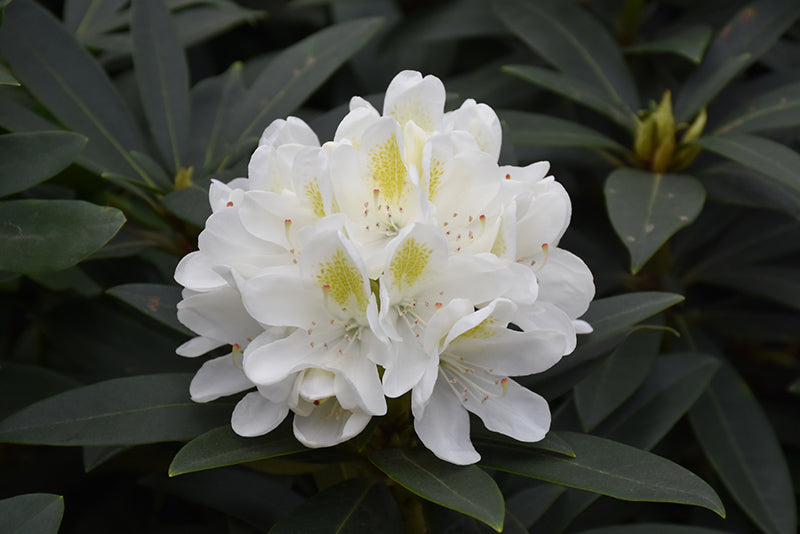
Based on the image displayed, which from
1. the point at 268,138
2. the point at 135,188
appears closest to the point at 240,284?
the point at 268,138

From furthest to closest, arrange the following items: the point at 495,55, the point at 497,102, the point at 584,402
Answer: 1. the point at 495,55
2. the point at 497,102
3. the point at 584,402

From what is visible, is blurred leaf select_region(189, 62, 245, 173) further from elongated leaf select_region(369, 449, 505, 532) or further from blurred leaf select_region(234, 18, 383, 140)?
elongated leaf select_region(369, 449, 505, 532)

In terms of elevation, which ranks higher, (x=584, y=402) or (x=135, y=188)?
(x=135, y=188)

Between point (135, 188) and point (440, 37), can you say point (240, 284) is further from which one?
point (440, 37)

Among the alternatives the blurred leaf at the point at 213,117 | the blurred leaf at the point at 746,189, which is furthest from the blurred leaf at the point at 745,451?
the blurred leaf at the point at 213,117

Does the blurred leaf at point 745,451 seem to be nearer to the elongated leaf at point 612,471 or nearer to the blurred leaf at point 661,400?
the blurred leaf at point 661,400
